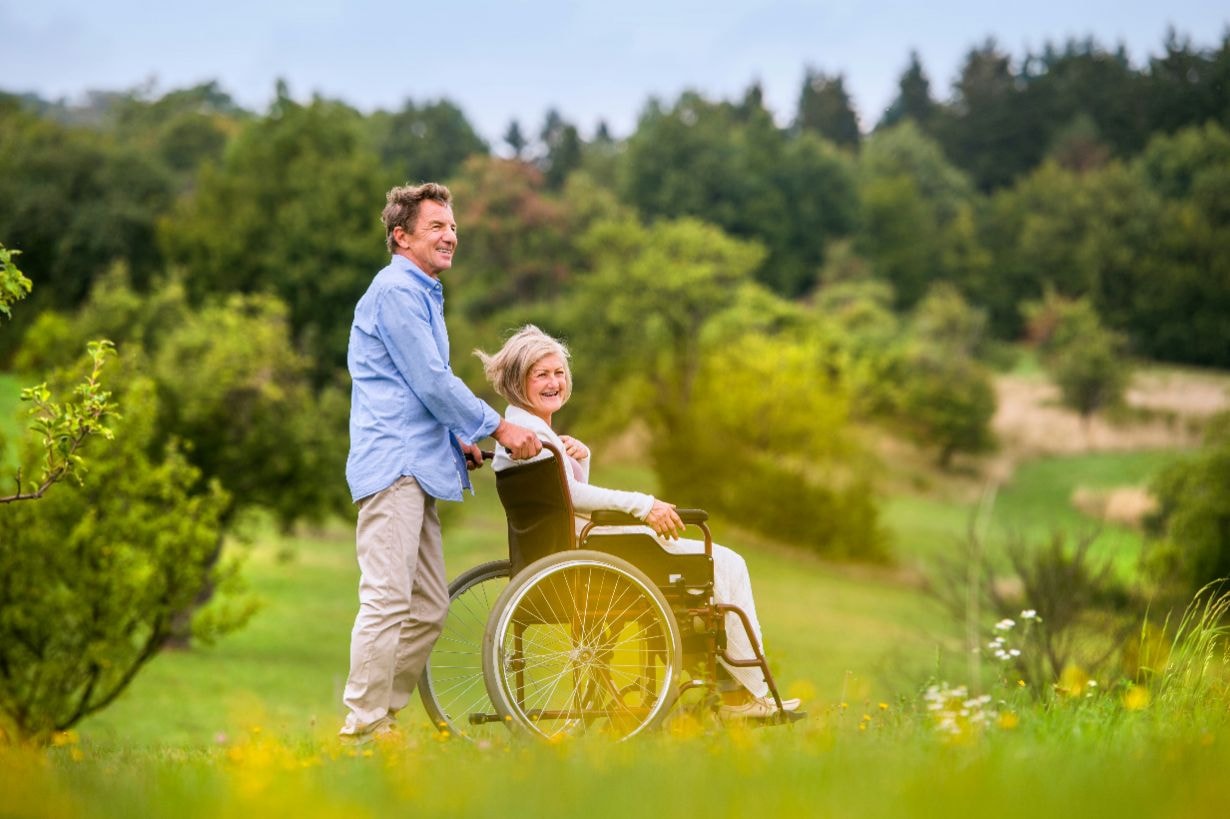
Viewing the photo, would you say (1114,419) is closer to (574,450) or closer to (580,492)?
(574,450)

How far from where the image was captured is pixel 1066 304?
219 ft

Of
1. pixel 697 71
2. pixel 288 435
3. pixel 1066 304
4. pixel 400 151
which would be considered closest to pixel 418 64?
pixel 400 151

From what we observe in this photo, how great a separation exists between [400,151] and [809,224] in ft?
75.7

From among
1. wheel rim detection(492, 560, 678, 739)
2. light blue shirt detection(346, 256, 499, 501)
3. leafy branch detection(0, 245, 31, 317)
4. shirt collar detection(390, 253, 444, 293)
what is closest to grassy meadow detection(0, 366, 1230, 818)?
wheel rim detection(492, 560, 678, 739)

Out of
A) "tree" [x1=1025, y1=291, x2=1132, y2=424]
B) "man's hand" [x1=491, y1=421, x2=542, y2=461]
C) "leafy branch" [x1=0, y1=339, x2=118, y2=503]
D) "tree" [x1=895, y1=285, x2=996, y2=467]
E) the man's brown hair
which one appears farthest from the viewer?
"tree" [x1=1025, y1=291, x2=1132, y2=424]

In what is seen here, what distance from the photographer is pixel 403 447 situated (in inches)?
191

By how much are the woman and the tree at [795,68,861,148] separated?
9405 cm

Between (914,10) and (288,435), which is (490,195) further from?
(288,435)

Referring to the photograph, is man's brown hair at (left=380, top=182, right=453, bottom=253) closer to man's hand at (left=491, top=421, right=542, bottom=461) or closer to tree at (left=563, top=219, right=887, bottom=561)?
man's hand at (left=491, top=421, right=542, bottom=461)

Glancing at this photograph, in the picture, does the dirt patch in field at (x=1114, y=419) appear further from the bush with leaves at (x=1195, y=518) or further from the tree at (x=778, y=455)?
the bush with leaves at (x=1195, y=518)

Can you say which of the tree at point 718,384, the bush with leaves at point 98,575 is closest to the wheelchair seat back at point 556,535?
the bush with leaves at point 98,575

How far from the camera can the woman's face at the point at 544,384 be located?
5.30 meters

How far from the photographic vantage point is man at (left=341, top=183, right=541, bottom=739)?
4.81 m

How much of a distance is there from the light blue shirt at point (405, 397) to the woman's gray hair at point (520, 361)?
35cm
